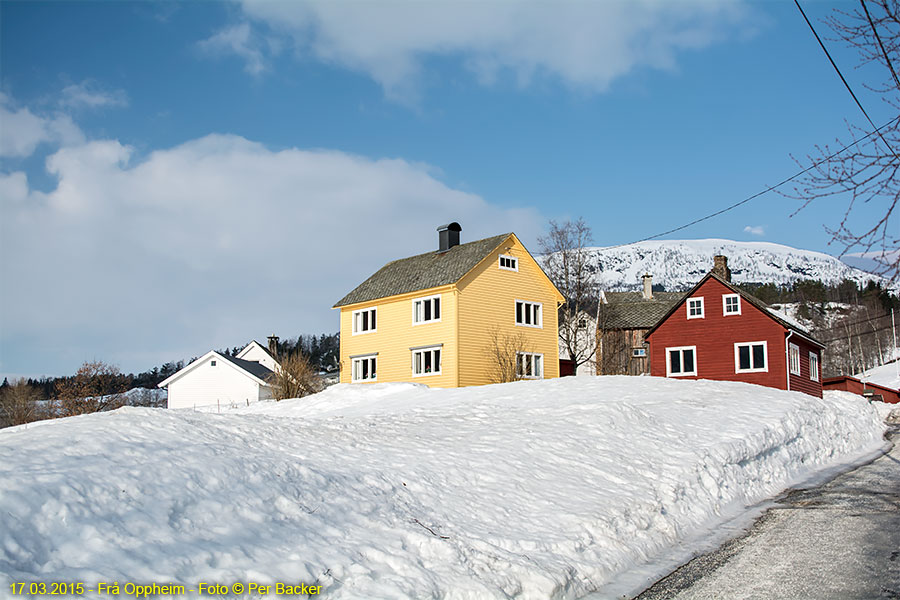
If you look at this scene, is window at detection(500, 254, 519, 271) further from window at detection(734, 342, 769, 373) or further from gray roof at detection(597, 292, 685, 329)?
gray roof at detection(597, 292, 685, 329)

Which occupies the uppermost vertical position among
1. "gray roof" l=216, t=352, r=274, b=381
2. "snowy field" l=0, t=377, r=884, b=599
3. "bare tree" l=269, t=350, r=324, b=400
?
"gray roof" l=216, t=352, r=274, b=381

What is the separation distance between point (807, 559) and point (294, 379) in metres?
26.8

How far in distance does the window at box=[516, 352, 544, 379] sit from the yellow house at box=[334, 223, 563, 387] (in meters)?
0.05

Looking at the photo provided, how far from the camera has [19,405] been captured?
4744cm

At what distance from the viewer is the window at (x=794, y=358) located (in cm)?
3672

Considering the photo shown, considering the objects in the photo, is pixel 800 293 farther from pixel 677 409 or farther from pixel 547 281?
pixel 677 409

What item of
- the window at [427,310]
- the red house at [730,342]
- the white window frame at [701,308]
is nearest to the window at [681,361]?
the red house at [730,342]

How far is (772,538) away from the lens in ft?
30.6

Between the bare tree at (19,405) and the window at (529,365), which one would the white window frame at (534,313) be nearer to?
the window at (529,365)

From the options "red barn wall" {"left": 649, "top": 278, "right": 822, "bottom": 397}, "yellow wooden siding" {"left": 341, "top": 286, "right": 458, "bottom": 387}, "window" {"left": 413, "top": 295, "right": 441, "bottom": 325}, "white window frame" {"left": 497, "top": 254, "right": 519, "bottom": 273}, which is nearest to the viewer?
"yellow wooden siding" {"left": 341, "top": 286, "right": 458, "bottom": 387}

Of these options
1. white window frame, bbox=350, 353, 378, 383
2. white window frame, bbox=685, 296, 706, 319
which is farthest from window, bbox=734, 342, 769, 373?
white window frame, bbox=350, 353, 378, 383

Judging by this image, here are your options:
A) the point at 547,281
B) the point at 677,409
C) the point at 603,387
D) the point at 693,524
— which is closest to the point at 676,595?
the point at 693,524

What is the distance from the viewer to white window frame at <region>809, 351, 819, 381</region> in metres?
40.2

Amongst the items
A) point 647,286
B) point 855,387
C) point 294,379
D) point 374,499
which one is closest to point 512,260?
point 294,379
